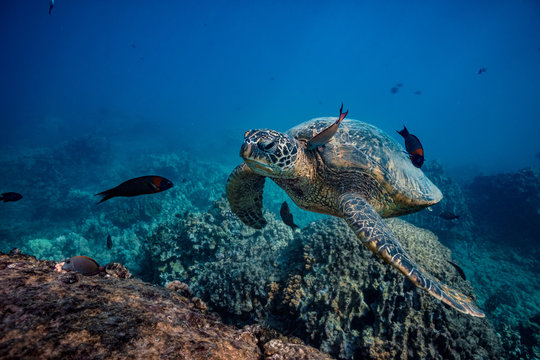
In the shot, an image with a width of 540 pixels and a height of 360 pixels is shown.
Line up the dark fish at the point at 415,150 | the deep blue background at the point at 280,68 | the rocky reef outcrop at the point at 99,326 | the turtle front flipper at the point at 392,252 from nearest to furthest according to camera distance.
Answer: the rocky reef outcrop at the point at 99,326 < the turtle front flipper at the point at 392,252 < the dark fish at the point at 415,150 < the deep blue background at the point at 280,68

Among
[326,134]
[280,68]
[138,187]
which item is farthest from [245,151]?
[280,68]

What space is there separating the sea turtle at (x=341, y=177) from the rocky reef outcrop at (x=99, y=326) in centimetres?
174

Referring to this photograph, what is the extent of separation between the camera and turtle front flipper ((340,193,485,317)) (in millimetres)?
2049

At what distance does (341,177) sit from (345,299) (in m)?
1.80

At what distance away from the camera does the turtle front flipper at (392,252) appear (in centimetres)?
205

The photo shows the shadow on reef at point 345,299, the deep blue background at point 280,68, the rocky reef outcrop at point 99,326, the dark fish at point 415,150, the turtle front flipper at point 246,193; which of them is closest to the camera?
the rocky reef outcrop at point 99,326

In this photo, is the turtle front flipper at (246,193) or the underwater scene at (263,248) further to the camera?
the turtle front flipper at (246,193)

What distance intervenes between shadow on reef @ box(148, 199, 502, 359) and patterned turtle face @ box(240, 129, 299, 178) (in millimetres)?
1715

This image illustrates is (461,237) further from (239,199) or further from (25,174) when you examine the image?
(25,174)

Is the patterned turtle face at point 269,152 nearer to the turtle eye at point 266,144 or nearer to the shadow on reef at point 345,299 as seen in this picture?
the turtle eye at point 266,144

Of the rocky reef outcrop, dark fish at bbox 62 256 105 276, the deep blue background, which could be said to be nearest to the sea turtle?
the rocky reef outcrop

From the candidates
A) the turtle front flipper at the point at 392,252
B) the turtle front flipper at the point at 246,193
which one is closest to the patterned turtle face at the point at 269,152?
the turtle front flipper at the point at 246,193

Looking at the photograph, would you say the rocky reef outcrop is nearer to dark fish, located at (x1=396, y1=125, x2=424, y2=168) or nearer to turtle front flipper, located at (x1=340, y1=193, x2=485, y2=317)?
turtle front flipper, located at (x1=340, y1=193, x2=485, y2=317)

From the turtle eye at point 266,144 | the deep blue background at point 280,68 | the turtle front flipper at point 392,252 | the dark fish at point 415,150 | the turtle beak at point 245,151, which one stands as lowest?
the turtle front flipper at point 392,252
